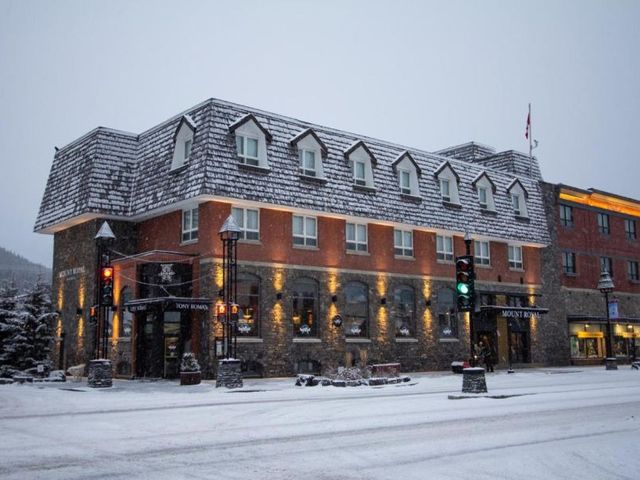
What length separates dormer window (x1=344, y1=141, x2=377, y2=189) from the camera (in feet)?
122

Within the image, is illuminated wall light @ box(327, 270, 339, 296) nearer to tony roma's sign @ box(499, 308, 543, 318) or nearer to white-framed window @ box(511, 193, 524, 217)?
tony roma's sign @ box(499, 308, 543, 318)

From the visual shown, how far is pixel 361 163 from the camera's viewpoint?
125 ft

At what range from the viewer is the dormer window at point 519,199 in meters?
46.1

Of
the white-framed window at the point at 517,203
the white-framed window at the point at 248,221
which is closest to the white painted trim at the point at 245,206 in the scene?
the white-framed window at the point at 248,221

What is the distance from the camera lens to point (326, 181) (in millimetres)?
35531

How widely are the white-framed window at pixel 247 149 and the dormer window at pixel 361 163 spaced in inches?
229

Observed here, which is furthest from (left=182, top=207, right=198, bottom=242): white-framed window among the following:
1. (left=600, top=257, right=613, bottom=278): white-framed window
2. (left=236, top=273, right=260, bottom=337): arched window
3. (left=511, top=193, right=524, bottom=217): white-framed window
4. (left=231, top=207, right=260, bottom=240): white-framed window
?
(left=600, top=257, right=613, bottom=278): white-framed window

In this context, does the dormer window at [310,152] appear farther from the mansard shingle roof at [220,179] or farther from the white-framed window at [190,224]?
the white-framed window at [190,224]

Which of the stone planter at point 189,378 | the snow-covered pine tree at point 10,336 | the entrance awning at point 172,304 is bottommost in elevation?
the stone planter at point 189,378

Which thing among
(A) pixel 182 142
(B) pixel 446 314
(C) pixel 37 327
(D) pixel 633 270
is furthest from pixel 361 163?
(D) pixel 633 270

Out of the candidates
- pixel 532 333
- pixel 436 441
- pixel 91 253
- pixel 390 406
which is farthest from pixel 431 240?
pixel 436 441

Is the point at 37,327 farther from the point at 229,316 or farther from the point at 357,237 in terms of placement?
the point at 357,237

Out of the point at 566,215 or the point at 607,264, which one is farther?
the point at 607,264

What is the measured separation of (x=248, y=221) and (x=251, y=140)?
152 inches
